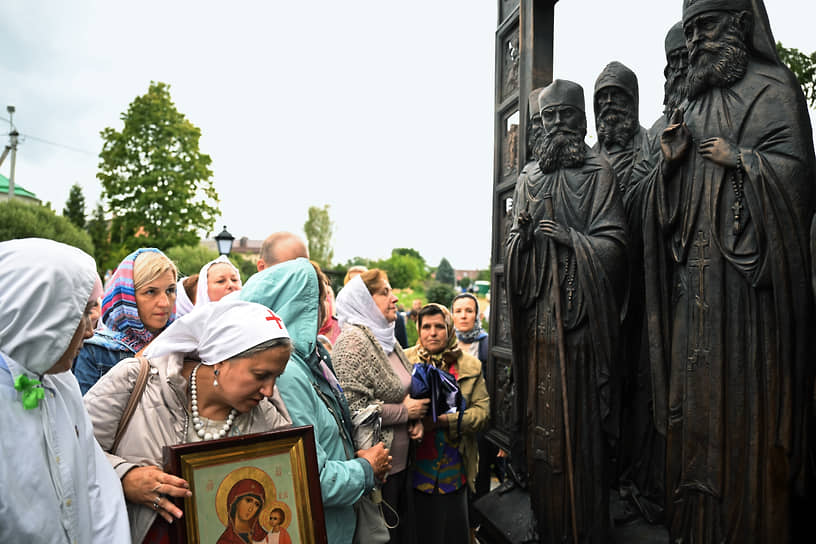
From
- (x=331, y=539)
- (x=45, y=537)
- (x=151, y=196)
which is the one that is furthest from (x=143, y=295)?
(x=151, y=196)

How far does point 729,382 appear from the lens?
9.03ft

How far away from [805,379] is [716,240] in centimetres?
74

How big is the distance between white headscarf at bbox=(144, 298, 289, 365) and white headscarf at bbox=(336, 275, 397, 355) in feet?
A: 6.02

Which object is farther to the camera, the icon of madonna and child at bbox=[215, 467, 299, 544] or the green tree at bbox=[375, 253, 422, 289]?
the green tree at bbox=[375, 253, 422, 289]

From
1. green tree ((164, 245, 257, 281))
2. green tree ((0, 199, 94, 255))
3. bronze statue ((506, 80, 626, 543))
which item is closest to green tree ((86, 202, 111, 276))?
green tree ((0, 199, 94, 255))

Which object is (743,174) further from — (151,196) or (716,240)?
(151,196)

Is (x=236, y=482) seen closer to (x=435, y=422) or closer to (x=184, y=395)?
(x=184, y=395)

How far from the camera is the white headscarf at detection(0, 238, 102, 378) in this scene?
1.47 metres

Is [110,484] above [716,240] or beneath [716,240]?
beneath

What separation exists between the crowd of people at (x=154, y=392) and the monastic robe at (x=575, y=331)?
0.87m

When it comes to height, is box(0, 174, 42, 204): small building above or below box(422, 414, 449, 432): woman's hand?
above

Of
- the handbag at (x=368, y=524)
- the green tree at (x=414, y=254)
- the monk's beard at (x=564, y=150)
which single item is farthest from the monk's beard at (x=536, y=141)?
the green tree at (x=414, y=254)

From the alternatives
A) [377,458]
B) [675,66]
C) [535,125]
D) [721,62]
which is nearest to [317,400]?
[377,458]

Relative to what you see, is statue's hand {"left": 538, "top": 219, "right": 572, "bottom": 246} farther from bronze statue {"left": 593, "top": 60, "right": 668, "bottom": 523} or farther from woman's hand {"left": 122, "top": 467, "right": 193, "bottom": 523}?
woman's hand {"left": 122, "top": 467, "right": 193, "bottom": 523}
